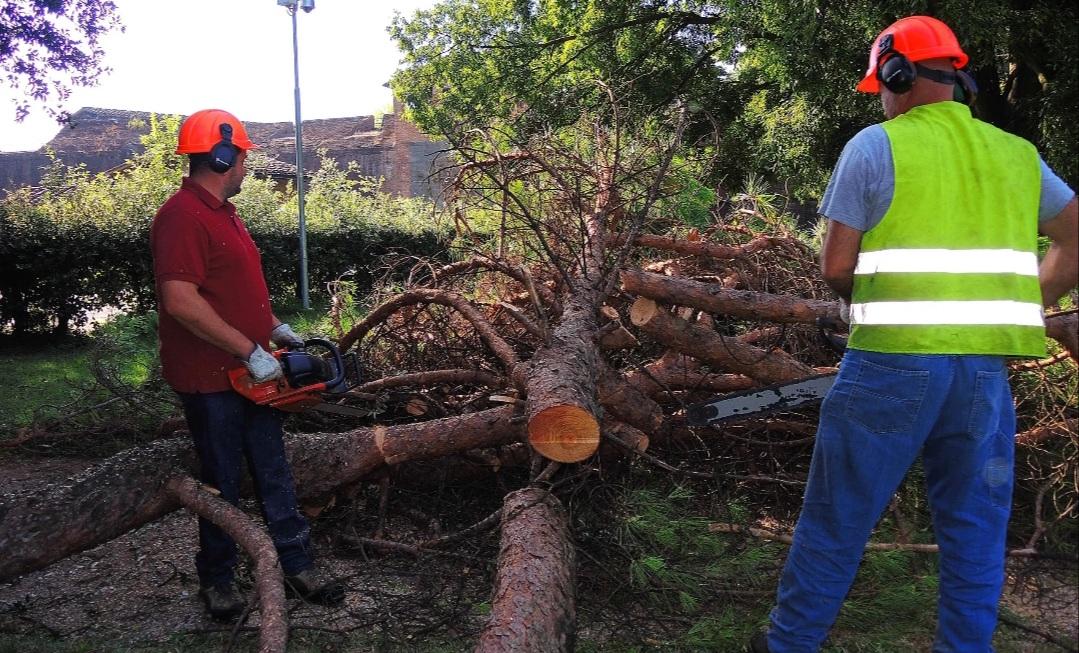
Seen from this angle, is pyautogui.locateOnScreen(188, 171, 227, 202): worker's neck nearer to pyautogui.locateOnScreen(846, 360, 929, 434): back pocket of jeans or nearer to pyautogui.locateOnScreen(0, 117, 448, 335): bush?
pyautogui.locateOnScreen(846, 360, 929, 434): back pocket of jeans

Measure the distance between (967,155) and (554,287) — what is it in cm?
282

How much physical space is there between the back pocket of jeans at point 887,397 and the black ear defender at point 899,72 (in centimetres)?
76

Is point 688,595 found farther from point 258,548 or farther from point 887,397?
point 258,548

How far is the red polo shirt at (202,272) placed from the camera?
2.96 meters

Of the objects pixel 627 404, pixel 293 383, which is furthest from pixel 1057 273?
pixel 293 383

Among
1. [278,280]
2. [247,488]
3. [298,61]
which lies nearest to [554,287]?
[247,488]

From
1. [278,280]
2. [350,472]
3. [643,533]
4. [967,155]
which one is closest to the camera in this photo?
[967,155]

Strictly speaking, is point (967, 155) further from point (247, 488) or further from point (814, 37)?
point (814, 37)

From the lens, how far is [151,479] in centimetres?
332

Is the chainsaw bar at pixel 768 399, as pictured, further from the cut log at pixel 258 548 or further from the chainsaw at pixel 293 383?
the cut log at pixel 258 548

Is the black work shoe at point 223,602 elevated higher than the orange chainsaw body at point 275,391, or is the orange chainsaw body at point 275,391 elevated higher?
the orange chainsaw body at point 275,391

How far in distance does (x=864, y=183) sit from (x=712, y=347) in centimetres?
180

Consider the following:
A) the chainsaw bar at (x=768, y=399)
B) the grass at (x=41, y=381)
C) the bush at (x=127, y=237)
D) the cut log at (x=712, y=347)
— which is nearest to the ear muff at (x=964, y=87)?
the chainsaw bar at (x=768, y=399)

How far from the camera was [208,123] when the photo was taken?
3.11 m
